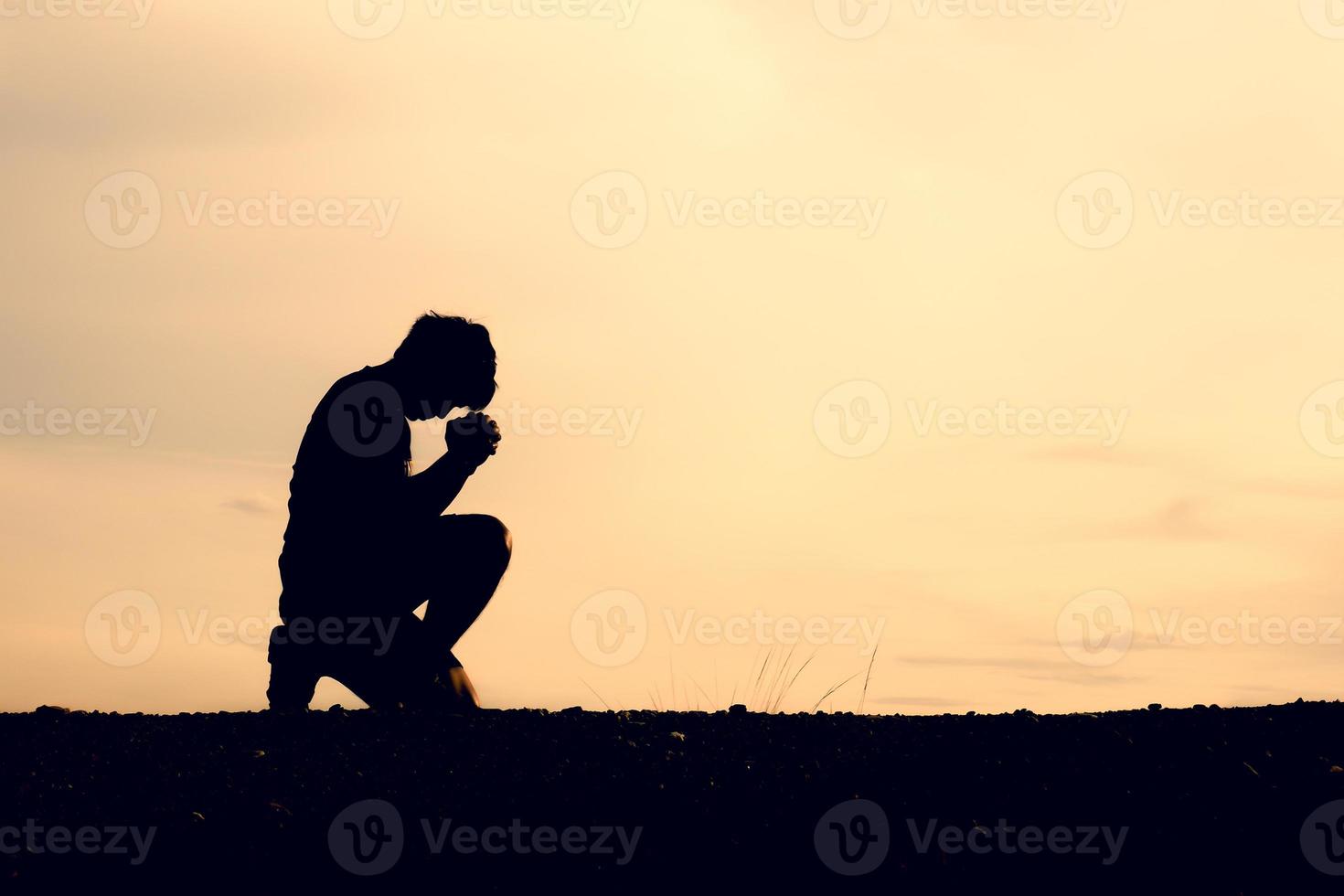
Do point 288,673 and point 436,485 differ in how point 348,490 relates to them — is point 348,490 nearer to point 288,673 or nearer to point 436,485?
point 436,485

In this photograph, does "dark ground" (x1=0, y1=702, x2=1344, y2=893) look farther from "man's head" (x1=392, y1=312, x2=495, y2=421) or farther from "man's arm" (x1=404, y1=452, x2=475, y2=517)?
"man's head" (x1=392, y1=312, x2=495, y2=421)

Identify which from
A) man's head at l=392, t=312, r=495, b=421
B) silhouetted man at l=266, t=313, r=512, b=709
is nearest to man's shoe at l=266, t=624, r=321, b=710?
silhouetted man at l=266, t=313, r=512, b=709

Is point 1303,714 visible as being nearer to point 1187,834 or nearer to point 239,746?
point 1187,834

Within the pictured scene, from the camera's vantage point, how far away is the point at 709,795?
5.48m

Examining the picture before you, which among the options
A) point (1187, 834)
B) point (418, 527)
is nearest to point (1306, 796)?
point (1187, 834)

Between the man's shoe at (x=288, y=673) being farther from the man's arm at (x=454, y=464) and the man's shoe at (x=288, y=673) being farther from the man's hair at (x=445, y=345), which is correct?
the man's hair at (x=445, y=345)

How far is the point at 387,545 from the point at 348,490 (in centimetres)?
35

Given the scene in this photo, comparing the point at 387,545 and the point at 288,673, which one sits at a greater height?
the point at 387,545

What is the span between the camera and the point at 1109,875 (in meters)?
4.84

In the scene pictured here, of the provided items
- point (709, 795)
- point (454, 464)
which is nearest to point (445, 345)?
point (454, 464)

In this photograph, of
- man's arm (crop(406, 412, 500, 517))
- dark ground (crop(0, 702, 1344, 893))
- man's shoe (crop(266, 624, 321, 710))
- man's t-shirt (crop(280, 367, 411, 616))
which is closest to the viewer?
dark ground (crop(0, 702, 1344, 893))

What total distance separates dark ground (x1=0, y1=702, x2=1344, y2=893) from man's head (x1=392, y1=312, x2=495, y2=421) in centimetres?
165

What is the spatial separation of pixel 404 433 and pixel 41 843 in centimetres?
279

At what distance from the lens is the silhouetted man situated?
7484mm
